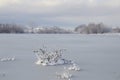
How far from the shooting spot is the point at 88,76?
67.8 ft

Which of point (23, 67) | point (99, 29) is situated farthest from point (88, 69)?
point (99, 29)

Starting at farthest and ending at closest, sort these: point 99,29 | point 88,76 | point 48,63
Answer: point 99,29 < point 48,63 < point 88,76

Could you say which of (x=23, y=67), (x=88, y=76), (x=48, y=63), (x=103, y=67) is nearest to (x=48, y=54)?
(x=48, y=63)

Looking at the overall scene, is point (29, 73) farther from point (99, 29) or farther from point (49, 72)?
point (99, 29)

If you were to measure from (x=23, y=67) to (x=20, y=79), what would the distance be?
4880mm

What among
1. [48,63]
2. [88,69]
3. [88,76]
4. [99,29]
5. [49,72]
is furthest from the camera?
[99,29]

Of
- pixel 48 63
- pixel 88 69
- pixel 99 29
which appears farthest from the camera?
pixel 99 29

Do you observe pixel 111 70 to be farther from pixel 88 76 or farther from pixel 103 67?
pixel 88 76

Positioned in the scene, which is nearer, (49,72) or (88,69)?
(49,72)

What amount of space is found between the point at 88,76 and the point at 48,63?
563cm

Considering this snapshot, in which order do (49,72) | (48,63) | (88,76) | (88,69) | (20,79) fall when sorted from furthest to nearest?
(48,63) < (88,69) < (49,72) < (88,76) < (20,79)

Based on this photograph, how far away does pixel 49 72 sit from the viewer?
22.0 m

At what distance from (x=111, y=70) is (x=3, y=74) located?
729cm

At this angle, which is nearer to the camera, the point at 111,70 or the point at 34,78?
the point at 34,78
